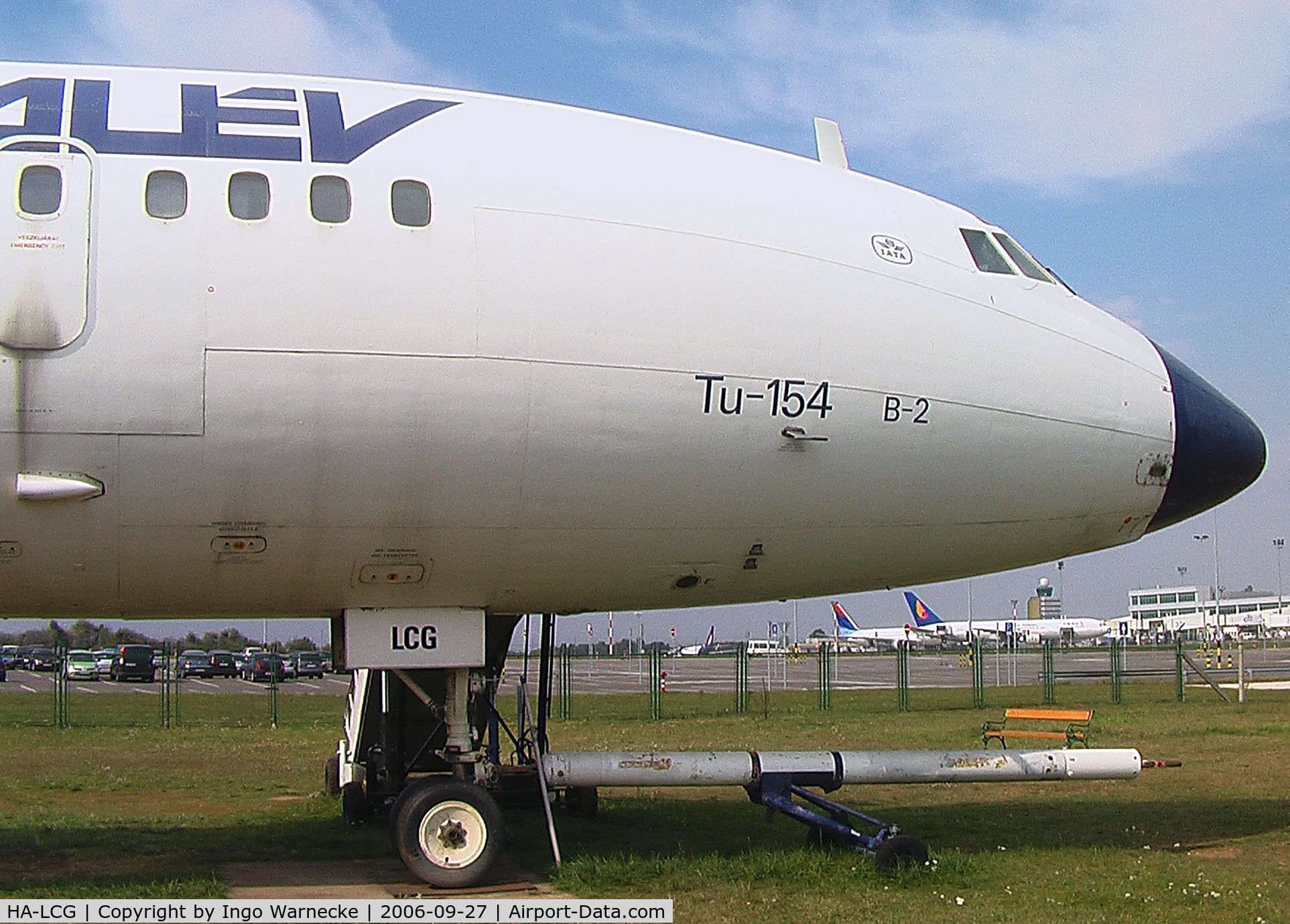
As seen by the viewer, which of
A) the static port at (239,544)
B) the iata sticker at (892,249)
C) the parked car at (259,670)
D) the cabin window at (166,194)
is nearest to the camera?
the cabin window at (166,194)

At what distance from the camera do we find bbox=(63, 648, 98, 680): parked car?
56906mm

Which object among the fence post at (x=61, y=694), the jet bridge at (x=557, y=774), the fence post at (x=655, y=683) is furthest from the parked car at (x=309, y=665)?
the jet bridge at (x=557, y=774)

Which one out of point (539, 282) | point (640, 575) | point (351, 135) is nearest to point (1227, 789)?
point (640, 575)

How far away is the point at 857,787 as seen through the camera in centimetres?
1627

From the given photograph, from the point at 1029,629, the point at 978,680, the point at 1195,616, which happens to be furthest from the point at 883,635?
the point at 978,680

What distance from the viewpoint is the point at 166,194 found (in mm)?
8398

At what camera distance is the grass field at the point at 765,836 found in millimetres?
9289

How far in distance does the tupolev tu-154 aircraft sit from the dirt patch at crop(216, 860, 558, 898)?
28 centimetres

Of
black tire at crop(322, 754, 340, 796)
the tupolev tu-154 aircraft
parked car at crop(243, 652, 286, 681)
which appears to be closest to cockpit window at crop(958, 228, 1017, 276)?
the tupolev tu-154 aircraft

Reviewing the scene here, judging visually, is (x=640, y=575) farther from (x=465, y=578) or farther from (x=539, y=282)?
(x=539, y=282)

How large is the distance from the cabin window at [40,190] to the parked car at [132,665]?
159ft

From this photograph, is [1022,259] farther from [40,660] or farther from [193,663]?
[40,660]

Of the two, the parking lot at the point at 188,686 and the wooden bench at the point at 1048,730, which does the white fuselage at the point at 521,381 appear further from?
the parking lot at the point at 188,686

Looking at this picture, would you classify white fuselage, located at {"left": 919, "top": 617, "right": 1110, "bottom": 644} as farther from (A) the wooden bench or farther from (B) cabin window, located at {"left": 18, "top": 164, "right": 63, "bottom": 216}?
(B) cabin window, located at {"left": 18, "top": 164, "right": 63, "bottom": 216}
